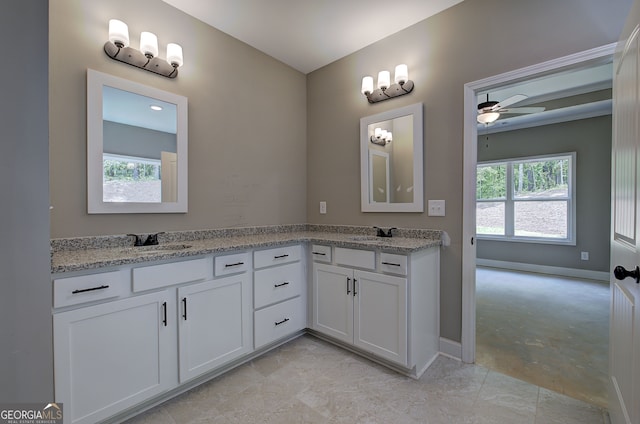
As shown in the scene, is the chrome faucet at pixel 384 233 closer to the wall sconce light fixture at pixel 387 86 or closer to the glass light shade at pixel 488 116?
the wall sconce light fixture at pixel 387 86

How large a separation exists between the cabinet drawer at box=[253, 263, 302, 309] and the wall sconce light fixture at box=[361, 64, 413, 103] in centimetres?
170

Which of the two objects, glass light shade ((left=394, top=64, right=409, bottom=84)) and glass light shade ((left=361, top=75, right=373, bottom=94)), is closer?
glass light shade ((left=394, top=64, right=409, bottom=84))

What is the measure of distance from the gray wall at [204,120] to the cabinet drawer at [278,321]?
85 cm

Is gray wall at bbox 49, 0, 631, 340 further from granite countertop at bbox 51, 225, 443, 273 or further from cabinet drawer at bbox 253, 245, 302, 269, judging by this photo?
cabinet drawer at bbox 253, 245, 302, 269

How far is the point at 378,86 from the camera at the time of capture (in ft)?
8.36

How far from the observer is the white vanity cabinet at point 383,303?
189cm

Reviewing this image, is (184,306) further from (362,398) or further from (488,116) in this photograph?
(488,116)

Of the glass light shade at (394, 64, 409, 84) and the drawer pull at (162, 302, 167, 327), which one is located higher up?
the glass light shade at (394, 64, 409, 84)

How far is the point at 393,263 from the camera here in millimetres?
1927

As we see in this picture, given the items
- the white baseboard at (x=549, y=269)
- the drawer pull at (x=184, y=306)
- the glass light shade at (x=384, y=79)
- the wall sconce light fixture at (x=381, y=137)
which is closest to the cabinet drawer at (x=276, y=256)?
the drawer pull at (x=184, y=306)

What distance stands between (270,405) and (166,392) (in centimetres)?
62

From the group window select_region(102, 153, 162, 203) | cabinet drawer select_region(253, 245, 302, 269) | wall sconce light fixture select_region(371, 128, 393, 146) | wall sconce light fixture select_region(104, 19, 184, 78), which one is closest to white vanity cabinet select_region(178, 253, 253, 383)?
cabinet drawer select_region(253, 245, 302, 269)

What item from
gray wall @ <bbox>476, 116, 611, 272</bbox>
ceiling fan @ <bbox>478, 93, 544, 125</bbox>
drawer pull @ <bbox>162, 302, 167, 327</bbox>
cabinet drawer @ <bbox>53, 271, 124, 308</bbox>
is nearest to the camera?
cabinet drawer @ <bbox>53, 271, 124, 308</bbox>

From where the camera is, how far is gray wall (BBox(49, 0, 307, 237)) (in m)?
1.70
